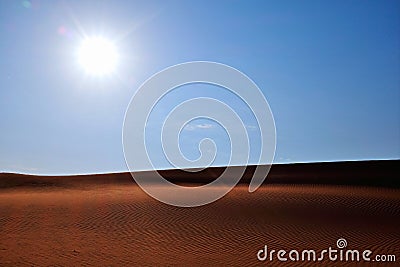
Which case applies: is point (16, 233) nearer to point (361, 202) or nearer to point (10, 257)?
point (10, 257)

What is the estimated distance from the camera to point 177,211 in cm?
1861

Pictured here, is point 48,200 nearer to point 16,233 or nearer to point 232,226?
point 16,233

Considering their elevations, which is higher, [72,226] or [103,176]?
[103,176]

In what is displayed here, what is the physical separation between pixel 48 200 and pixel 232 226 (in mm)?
11857

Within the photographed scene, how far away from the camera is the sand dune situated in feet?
35.1

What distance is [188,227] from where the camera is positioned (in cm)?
1498

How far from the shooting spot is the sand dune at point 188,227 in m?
10.7

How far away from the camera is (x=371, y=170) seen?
37188 mm

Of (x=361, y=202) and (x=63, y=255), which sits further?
(x=361, y=202)

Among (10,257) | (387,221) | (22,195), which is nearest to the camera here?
(10,257)

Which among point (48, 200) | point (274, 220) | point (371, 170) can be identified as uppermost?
point (371, 170)

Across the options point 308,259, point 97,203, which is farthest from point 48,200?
point 308,259

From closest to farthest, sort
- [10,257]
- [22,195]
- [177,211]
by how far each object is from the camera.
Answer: [10,257] < [177,211] < [22,195]

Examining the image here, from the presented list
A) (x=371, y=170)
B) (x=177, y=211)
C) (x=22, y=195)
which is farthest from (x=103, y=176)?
(x=371, y=170)
